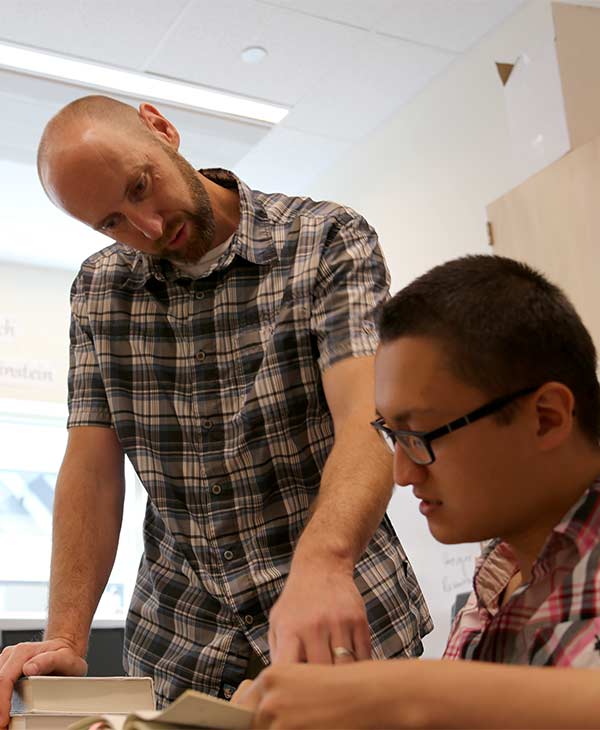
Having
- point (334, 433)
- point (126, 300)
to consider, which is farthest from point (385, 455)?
point (126, 300)

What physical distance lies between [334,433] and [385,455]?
198 mm

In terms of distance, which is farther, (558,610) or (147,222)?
(147,222)

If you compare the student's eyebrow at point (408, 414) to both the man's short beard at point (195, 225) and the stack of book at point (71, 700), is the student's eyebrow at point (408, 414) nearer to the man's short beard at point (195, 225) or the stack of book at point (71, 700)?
the stack of book at point (71, 700)

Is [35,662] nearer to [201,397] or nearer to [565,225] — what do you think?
[201,397]

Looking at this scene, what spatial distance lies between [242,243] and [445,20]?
2.28m

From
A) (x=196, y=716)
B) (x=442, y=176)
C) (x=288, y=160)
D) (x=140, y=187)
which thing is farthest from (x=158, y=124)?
(x=288, y=160)

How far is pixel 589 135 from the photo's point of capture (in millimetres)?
2641

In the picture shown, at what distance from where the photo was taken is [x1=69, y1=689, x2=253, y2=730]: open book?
0.60 meters

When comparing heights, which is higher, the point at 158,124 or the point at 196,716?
the point at 158,124

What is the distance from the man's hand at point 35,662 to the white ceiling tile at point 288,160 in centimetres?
316

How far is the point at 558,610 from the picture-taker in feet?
2.46

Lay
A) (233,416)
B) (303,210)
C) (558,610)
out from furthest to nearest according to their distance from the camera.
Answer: (303,210)
(233,416)
(558,610)

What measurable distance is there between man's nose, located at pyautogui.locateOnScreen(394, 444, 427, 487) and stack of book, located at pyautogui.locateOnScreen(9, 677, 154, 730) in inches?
14.3

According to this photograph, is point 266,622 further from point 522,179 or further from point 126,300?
point 522,179
